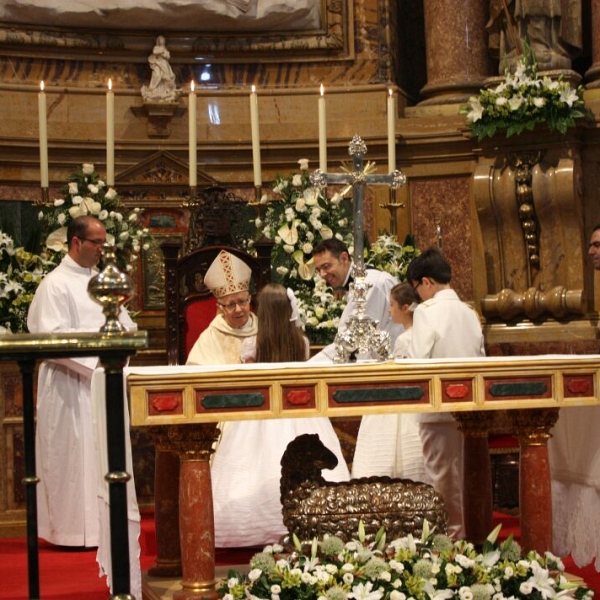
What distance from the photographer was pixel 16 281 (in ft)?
25.5

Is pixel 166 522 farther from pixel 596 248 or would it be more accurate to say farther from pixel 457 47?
pixel 457 47

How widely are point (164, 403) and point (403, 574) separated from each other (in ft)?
3.44

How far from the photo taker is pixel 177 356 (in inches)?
312

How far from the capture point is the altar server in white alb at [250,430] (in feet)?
21.0

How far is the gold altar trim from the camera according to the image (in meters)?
4.92

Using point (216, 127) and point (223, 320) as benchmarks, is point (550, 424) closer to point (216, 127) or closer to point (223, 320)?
point (223, 320)

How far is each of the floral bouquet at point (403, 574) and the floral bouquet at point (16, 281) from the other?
3192 mm

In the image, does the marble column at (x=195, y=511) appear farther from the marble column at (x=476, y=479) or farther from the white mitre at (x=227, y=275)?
the white mitre at (x=227, y=275)

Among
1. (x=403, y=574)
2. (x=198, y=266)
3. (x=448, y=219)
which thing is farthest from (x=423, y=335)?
(x=448, y=219)

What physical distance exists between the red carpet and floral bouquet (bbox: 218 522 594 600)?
88 centimetres

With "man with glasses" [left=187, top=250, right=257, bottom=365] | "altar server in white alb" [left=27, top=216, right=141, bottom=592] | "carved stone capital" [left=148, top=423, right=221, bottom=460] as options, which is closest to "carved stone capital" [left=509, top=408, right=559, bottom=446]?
"carved stone capital" [left=148, top=423, right=221, bottom=460]

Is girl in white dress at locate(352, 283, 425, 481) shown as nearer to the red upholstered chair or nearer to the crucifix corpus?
the crucifix corpus

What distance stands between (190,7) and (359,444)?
3.69m

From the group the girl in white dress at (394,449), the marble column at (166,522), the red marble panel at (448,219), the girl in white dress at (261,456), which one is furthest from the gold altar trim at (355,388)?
the red marble panel at (448,219)
